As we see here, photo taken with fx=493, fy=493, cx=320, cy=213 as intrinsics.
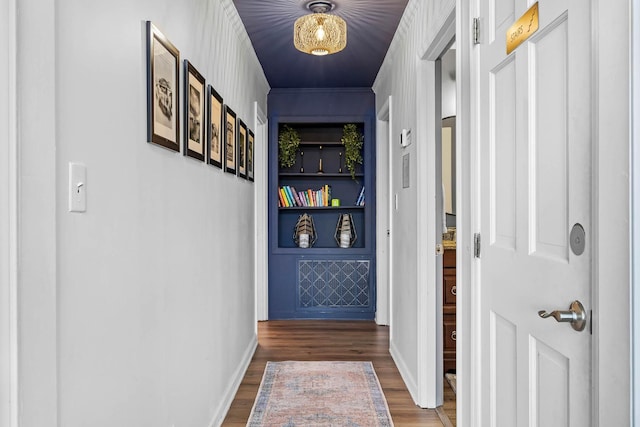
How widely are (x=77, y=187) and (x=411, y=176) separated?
233 cm

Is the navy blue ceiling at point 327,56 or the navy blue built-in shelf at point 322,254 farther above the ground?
the navy blue ceiling at point 327,56

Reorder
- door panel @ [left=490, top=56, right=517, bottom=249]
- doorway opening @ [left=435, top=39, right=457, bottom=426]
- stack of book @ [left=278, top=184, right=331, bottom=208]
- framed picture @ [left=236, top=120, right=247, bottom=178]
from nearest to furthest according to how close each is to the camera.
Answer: door panel @ [left=490, top=56, right=517, bottom=249], doorway opening @ [left=435, top=39, right=457, bottom=426], framed picture @ [left=236, top=120, right=247, bottom=178], stack of book @ [left=278, top=184, right=331, bottom=208]


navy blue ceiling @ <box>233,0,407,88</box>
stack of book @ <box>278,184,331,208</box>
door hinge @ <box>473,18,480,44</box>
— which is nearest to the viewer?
door hinge @ <box>473,18,480,44</box>

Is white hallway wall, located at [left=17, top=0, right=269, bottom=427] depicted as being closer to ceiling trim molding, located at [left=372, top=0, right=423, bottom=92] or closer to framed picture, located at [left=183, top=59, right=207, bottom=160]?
framed picture, located at [left=183, top=59, right=207, bottom=160]

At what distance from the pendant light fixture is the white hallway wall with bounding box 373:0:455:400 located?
45 cm

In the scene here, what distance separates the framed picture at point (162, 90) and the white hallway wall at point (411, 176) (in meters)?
1.26

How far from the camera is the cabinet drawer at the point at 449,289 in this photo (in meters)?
3.34

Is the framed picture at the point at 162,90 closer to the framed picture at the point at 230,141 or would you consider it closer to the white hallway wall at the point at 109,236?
the white hallway wall at the point at 109,236

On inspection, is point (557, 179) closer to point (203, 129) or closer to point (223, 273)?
point (203, 129)

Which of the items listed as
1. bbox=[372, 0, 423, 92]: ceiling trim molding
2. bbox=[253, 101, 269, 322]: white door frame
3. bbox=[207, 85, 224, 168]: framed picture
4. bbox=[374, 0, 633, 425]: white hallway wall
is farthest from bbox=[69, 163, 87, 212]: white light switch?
bbox=[253, 101, 269, 322]: white door frame

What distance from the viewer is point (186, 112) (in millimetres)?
2043

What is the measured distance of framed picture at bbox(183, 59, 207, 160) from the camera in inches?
80.2
